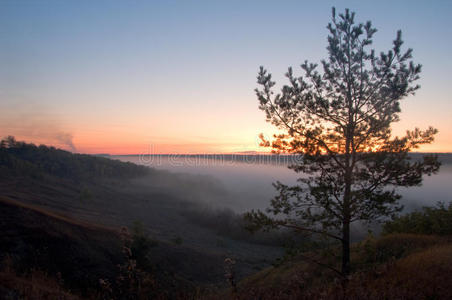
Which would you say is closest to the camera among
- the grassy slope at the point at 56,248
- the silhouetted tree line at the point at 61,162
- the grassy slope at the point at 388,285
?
the grassy slope at the point at 388,285

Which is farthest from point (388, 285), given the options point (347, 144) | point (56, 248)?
point (56, 248)

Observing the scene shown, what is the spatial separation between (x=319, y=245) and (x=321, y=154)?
4.06 metres

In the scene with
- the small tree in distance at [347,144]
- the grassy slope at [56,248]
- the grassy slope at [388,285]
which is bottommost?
the grassy slope at [56,248]

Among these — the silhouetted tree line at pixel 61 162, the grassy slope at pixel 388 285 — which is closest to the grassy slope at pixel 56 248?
the grassy slope at pixel 388 285

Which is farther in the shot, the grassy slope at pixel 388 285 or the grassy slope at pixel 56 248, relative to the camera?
the grassy slope at pixel 56 248

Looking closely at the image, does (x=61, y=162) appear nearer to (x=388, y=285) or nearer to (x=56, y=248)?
(x=56, y=248)

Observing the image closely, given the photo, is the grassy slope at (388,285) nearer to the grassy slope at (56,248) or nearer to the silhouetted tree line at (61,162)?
the grassy slope at (56,248)

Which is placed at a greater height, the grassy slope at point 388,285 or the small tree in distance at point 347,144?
the small tree in distance at point 347,144

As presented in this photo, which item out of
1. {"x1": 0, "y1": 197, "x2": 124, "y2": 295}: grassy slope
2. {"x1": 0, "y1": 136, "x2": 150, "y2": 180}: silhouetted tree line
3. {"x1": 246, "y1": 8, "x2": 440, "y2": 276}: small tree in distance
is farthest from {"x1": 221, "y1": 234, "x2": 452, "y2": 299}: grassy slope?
{"x1": 0, "y1": 136, "x2": 150, "y2": 180}: silhouetted tree line

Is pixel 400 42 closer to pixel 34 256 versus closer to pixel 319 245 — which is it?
pixel 319 245

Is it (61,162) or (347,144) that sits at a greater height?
(347,144)

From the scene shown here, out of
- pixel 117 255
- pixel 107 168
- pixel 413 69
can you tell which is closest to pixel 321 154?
pixel 413 69

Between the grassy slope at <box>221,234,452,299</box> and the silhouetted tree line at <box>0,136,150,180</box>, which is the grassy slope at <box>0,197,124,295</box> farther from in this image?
the silhouetted tree line at <box>0,136,150,180</box>

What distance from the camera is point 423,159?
32.3ft
